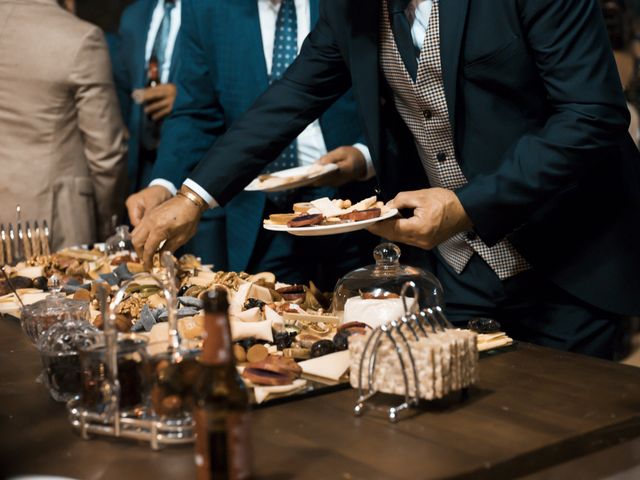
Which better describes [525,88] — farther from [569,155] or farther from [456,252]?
[456,252]

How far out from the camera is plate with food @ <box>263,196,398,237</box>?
1.83 m

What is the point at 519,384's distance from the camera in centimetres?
157

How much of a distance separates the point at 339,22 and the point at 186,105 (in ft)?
3.53

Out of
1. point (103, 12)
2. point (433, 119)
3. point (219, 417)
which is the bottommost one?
point (219, 417)

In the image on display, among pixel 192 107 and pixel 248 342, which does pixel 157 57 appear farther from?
pixel 248 342

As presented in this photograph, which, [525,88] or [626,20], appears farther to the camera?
[626,20]

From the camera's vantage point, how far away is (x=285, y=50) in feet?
10.2

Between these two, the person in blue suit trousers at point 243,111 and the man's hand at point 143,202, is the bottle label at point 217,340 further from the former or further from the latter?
the person in blue suit trousers at point 243,111

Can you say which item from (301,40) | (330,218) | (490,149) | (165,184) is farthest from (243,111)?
(330,218)

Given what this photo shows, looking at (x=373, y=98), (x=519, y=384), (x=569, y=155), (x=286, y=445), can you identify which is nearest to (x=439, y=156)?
(x=373, y=98)

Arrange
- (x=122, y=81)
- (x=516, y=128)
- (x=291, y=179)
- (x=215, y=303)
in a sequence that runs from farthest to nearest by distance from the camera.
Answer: (x=122, y=81) → (x=291, y=179) → (x=516, y=128) → (x=215, y=303)

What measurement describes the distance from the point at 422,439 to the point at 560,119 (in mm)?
894

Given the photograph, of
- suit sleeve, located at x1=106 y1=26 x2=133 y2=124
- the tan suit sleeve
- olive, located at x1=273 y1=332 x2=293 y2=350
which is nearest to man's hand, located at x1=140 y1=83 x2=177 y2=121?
the tan suit sleeve

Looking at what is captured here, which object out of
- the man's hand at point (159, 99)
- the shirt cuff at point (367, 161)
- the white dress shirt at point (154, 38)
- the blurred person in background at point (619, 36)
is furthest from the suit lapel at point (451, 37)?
the white dress shirt at point (154, 38)
